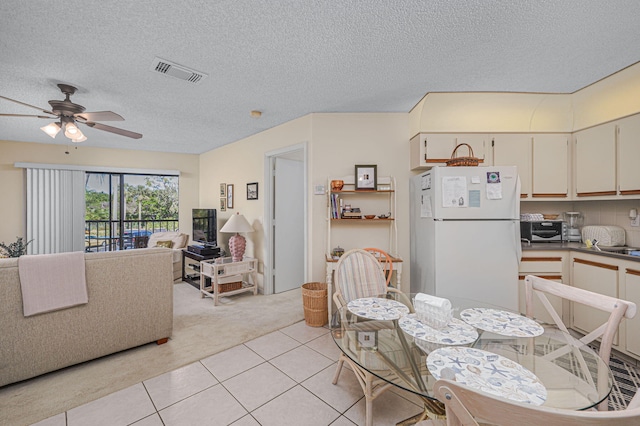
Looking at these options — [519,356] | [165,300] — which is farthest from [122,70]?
[519,356]

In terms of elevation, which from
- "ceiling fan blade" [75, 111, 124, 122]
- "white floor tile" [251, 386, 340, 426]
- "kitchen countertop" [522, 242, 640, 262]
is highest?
"ceiling fan blade" [75, 111, 124, 122]

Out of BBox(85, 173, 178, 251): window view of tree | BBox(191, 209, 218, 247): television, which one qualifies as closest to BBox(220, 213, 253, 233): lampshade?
BBox(191, 209, 218, 247): television

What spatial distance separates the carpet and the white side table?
0.45ft

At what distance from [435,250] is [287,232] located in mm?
2348

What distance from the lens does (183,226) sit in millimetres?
5734

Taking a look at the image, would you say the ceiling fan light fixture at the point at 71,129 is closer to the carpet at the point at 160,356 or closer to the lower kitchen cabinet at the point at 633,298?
the carpet at the point at 160,356

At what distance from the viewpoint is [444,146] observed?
2.98 m

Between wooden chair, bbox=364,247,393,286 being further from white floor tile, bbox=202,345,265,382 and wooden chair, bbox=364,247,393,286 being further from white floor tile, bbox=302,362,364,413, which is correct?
white floor tile, bbox=202,345,265,382

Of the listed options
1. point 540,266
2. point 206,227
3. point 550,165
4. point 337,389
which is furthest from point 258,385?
point 550,165

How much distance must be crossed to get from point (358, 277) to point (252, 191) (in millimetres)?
2733

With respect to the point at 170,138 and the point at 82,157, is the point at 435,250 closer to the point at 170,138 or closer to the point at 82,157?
the point at 170,138

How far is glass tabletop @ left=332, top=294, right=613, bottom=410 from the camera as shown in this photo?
98 cm

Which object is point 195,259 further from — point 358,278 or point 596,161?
point 596,161

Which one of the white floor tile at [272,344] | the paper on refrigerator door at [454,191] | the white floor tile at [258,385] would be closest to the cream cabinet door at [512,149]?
the paper on refrigerator door at [454,191]
